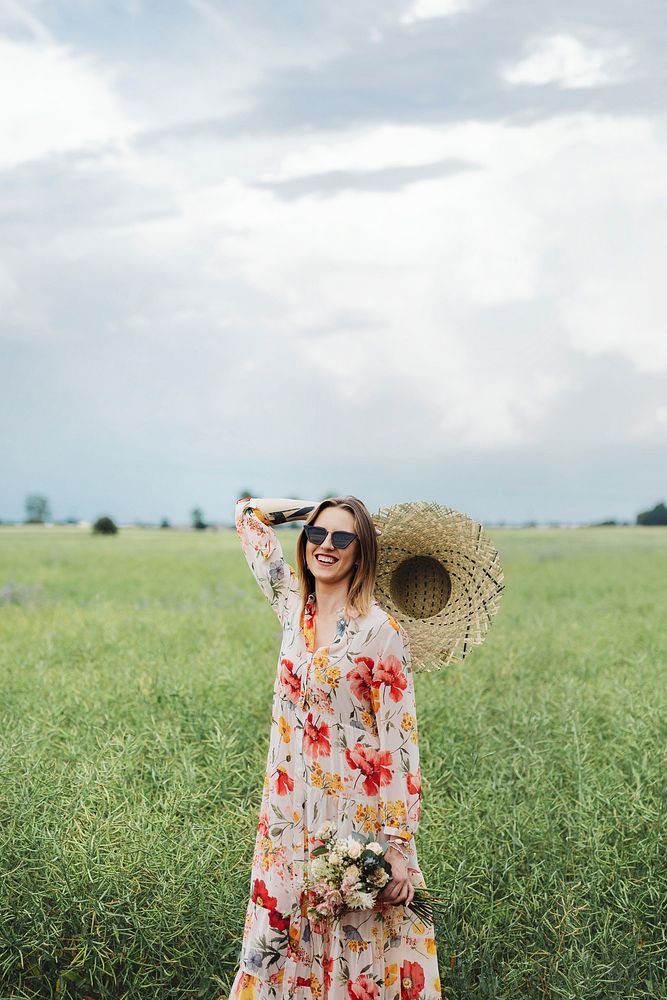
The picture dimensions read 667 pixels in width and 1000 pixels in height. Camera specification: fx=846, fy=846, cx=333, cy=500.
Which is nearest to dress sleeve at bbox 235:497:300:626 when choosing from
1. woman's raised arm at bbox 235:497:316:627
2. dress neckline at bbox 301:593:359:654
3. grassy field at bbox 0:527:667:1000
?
woman's raised arm at bbox 235:497:316:627

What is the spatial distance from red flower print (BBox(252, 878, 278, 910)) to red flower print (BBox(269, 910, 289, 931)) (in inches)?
0.7

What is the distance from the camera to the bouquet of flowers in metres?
2.36

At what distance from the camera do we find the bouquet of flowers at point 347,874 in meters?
2.36

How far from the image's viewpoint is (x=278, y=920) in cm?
261

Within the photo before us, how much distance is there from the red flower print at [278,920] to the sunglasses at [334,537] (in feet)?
3.75

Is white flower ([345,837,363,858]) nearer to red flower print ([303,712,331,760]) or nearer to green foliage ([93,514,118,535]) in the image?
red flower print ([303,712,331,760])

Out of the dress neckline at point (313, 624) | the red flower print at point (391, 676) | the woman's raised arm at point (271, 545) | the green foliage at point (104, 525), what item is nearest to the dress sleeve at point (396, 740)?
the red flower print at point (391, 676)

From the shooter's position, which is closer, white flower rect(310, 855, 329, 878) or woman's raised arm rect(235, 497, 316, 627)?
white flower rect(310, 855, 329, 878)

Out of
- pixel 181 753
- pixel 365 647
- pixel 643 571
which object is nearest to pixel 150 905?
pixel 181 753

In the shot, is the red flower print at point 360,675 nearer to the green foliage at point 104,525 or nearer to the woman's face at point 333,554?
the woman's face at point 333,554

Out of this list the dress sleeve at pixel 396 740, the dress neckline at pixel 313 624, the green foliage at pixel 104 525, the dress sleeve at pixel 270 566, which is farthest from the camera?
the green foliage at pixel 104 525

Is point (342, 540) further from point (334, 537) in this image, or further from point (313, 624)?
point (313, 624)

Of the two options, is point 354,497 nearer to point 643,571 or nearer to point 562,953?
point 562,953

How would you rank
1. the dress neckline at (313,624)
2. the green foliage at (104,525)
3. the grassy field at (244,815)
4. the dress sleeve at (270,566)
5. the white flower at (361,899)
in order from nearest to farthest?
the white flower at (361,899) < the dress neckline at (313,624) < the dress sleeve at (270,566) < the grassy field at (244,815) < the green foliage at (104,525)
